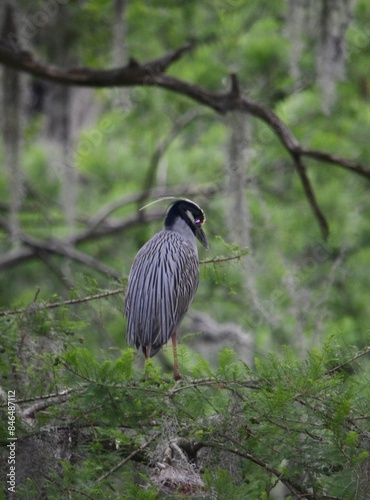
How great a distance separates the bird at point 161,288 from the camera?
13.8ft

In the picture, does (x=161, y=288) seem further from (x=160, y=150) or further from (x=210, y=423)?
(x=160, y=150)

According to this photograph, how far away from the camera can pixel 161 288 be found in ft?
14.3

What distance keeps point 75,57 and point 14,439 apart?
6.31 metres

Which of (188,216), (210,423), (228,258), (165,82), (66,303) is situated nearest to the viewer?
(210,423)

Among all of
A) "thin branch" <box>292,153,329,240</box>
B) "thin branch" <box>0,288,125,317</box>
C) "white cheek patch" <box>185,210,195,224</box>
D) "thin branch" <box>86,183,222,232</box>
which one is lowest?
"thin branch" <box>86,183,222,232</box>

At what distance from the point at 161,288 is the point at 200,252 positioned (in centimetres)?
429

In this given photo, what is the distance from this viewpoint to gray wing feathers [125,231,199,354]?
4.21m

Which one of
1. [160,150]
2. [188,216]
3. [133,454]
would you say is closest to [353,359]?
[133,454]

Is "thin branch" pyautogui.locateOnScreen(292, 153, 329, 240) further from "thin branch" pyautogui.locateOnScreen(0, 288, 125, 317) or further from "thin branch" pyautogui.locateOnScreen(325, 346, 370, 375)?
"thin branch" pyautogui.locateOnScreen(325, 346, 370, 375)

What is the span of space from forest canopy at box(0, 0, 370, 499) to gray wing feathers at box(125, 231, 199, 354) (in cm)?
11

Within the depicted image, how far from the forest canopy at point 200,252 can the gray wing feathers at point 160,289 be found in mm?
108

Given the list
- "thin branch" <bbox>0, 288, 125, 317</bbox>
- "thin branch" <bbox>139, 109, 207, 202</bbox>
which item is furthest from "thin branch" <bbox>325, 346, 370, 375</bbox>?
"thin branch" <bbox>139, 109, 207, 202</bbox>

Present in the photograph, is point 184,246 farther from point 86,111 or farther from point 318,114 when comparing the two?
point 86,111

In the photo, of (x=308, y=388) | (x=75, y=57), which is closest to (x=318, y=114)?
(x=75, y=57)
